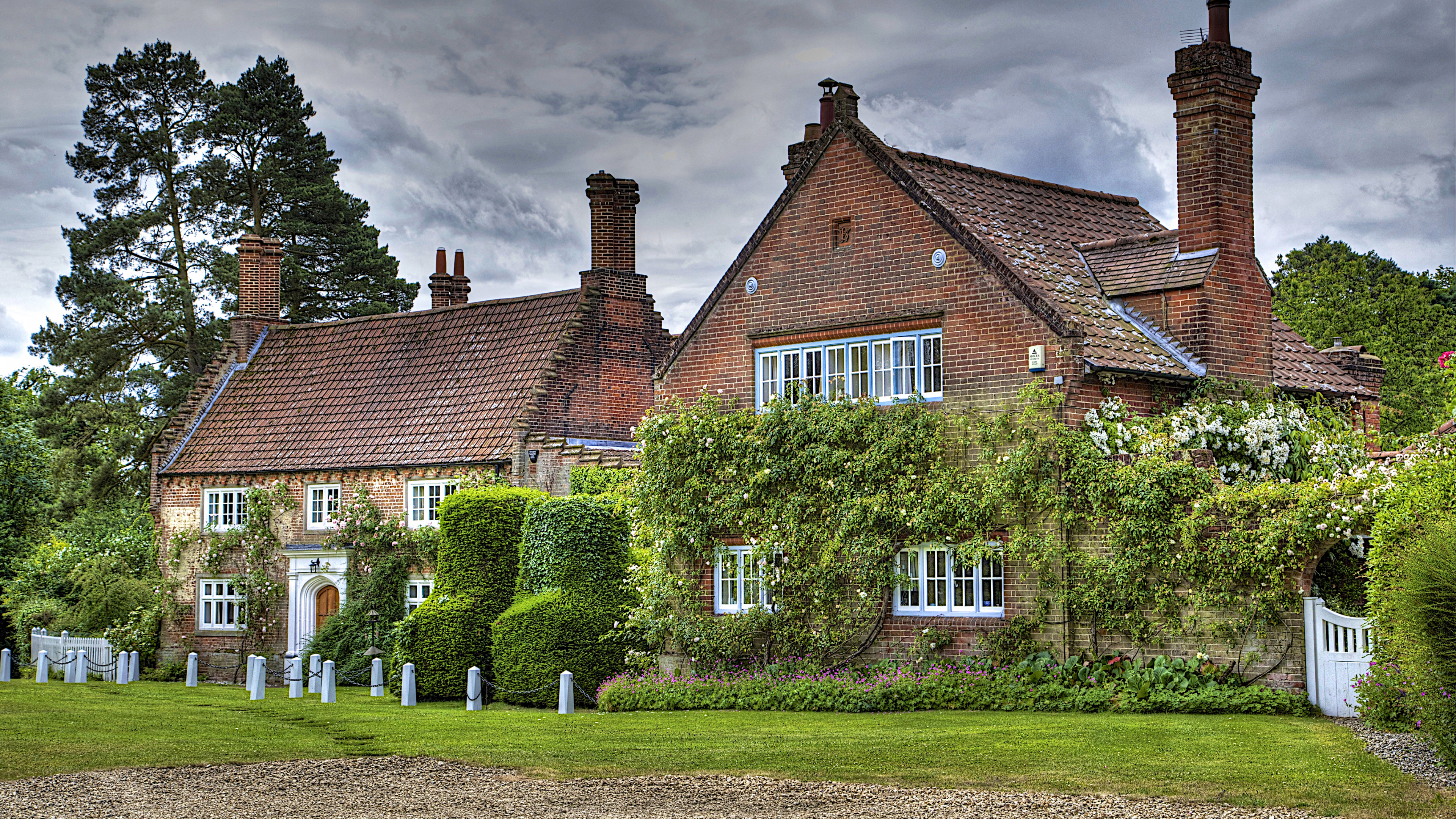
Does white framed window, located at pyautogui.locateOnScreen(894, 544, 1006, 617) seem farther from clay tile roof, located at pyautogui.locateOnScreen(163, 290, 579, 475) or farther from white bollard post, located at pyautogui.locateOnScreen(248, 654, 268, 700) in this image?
white bollard post, located at pyautogui.locateOnScreen(248, 654, 268, 700)

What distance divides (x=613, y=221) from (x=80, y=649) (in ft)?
57.1

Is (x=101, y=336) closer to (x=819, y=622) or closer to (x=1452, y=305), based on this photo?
(x=819, y=622)

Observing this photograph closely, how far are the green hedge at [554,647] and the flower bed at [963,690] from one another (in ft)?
2.68

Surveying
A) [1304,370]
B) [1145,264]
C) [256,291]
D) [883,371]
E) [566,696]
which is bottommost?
[566,696]

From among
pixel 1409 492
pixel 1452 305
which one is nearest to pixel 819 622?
pixel 1409 492

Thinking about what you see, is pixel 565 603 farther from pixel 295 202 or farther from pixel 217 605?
pixel 295 202

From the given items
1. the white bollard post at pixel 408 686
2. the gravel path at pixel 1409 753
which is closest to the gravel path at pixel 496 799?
the gravel path at pixel 1409 753

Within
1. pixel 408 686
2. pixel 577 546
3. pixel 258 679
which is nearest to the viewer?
pixel 408 686

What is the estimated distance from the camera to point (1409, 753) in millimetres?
13539

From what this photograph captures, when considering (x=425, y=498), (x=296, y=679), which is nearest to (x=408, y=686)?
(x=296, y=679)

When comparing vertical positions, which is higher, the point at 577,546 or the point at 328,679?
the point at 577,546

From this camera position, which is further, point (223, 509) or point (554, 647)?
point (223, 509)

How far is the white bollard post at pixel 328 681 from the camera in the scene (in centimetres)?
2488

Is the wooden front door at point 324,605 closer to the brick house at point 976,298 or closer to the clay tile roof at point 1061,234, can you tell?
the brick house at point 976,298
